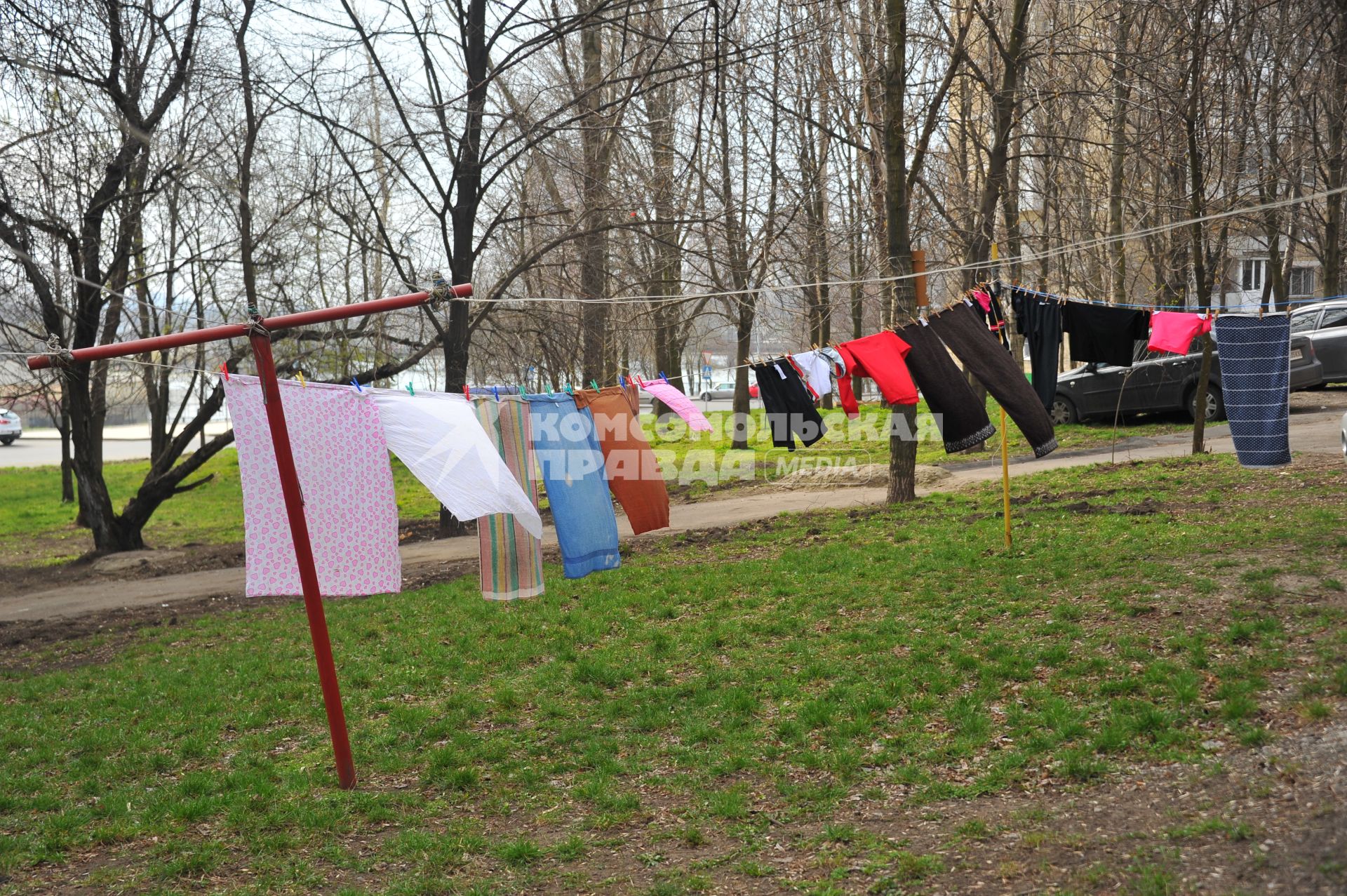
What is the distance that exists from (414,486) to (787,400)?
52.5 ft

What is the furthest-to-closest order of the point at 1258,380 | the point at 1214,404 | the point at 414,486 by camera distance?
Answer: 1. the point at 414,486
2. the point at 1214,404
3. the point at 1258,380

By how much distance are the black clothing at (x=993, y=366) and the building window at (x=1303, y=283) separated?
98.0 feet

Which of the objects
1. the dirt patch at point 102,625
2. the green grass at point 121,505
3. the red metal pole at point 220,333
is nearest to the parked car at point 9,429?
the green grass at point 121,505

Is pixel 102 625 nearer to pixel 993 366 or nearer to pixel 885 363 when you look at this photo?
pixel 885 363

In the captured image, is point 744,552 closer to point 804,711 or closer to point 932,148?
point 804,711

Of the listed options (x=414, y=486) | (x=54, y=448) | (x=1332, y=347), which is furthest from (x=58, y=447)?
(x=1332, y=347)

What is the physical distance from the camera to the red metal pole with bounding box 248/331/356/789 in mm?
5562

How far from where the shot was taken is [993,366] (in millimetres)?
8219

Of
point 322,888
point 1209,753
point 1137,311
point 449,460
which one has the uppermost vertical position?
point 1137,311

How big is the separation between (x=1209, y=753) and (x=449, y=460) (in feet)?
14.5

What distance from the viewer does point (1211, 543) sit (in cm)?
860

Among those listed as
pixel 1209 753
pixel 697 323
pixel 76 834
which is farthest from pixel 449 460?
pixel 697 323

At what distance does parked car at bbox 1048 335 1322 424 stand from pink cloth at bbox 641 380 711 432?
9.07m

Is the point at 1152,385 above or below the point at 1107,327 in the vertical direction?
below
